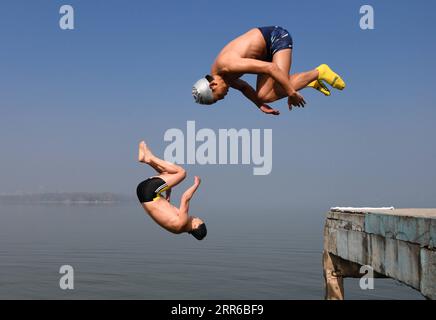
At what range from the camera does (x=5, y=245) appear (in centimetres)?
8194

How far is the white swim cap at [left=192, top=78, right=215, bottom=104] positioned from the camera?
6.92 meters

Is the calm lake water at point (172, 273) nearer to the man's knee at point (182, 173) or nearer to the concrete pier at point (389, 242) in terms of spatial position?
the concrete pier at point (389, 242)

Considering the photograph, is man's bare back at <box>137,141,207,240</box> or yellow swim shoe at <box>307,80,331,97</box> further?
yellow swim shoe at <box>307,80,331,97</box>

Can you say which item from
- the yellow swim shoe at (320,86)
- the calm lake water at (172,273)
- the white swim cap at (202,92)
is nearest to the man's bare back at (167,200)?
the white swim cap at (202,92)

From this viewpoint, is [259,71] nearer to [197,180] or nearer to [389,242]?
[197,180]

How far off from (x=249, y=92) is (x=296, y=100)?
71cm

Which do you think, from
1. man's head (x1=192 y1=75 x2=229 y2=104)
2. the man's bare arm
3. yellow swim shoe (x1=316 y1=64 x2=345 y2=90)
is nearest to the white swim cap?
man's head (x1=192 y1=75 x2=229 y2=104)

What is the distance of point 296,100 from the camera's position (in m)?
7.27

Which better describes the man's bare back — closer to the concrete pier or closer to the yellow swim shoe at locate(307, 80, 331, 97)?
the yellow swim shoe at locate(307, 80, 331, 97)

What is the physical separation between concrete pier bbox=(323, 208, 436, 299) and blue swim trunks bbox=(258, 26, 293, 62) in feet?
17.0

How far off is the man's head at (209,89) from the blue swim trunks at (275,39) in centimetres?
84

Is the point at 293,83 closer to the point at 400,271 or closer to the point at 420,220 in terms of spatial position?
the point at 420,220

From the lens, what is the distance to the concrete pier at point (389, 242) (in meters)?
10.4

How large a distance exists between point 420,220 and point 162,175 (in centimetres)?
607
